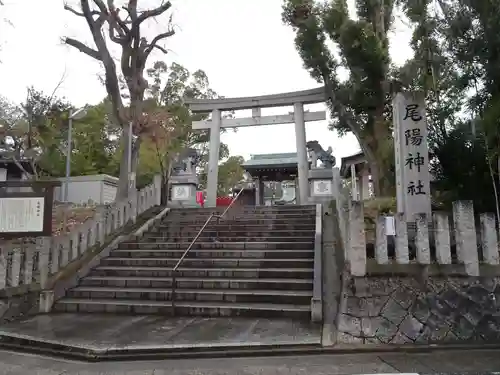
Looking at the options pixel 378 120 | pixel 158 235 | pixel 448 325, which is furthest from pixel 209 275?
pixel 378 120

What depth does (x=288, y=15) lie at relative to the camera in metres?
16.8

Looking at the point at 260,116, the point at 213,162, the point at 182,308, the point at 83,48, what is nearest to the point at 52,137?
the point at 83,48

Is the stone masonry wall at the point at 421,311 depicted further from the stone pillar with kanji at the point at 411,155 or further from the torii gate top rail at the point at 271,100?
the torii gate top rail at the point at 271,100

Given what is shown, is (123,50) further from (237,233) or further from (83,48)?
(237,233)

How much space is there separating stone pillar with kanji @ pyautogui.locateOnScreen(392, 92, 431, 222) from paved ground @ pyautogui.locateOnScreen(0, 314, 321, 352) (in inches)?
111

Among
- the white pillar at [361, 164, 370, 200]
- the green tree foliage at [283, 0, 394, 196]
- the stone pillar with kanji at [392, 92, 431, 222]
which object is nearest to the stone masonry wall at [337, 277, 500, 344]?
the stone pillar with kanji at [392, 92, 431, 222]

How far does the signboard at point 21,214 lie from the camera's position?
6.66 metres

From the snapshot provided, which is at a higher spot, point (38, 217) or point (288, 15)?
point (288, 15)

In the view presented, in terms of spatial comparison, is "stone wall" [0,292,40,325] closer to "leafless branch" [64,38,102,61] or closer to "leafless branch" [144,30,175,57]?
"leafless branch" [64,38,102,61]

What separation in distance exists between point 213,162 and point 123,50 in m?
5.49

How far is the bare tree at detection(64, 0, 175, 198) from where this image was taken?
528 inches

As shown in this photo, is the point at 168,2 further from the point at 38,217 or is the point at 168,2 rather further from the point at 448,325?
the point at 448,325

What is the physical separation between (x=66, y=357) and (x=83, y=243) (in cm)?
382

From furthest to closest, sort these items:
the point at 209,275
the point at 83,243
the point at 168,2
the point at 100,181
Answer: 1. the point at 100,181
2. the point at 168,2
3. the point at 83,243
4. the point at 209,275
